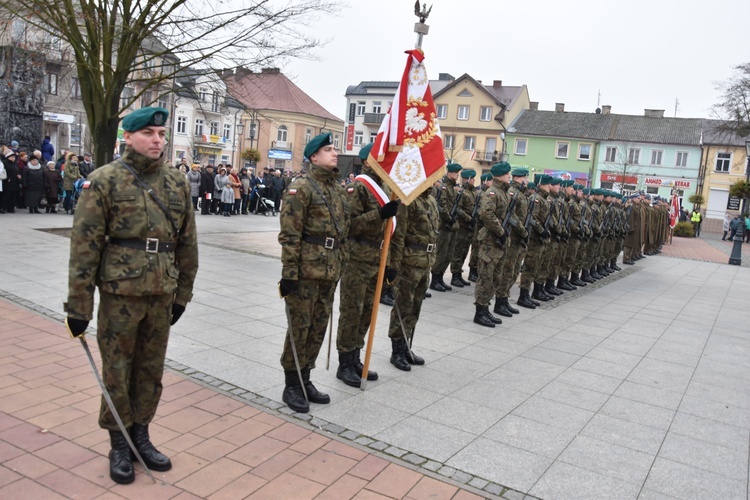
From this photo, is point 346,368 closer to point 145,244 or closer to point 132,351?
point 132,351

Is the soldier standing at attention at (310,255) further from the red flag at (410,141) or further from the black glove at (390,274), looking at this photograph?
the black glove at (390,274)

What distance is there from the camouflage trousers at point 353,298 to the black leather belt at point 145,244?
6.74ft

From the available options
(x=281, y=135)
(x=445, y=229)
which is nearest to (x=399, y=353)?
(x=445, y=229)

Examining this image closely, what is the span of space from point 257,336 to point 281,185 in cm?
2010

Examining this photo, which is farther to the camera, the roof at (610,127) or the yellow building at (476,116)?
the yellow building at (476,116)

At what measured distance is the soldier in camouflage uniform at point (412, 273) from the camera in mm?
5887

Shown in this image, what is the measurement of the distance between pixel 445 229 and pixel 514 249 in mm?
2152

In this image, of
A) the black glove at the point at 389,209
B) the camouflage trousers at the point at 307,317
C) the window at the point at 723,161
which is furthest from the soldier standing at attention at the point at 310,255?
the window at the point at 723,161

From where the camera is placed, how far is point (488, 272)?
809 cm

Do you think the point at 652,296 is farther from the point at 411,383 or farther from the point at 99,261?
the point at 99,261

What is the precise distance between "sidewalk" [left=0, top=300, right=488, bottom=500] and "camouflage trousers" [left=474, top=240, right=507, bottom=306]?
4189mm

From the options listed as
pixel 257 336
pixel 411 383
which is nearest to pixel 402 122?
pixel 411 383

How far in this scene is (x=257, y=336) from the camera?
6520mm

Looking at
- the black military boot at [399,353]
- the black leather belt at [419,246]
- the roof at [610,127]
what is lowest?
the black military boot at [399,353]
